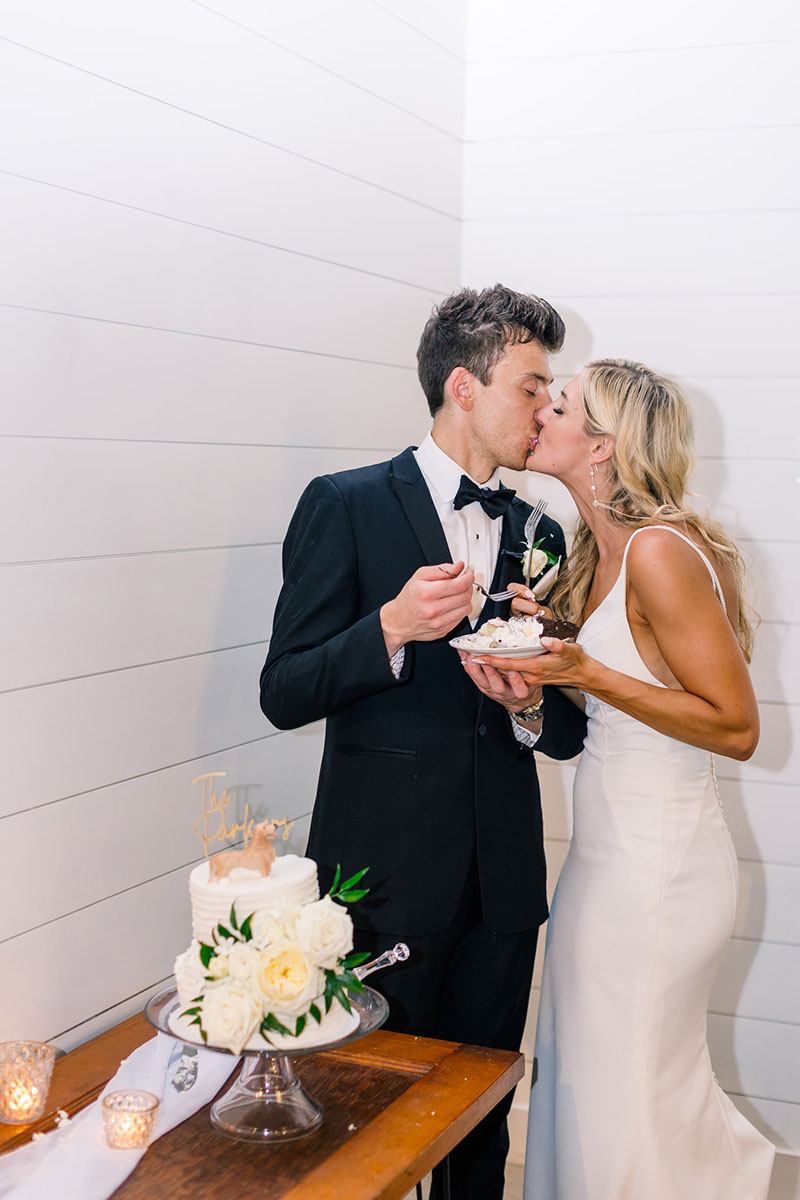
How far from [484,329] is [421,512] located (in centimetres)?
38

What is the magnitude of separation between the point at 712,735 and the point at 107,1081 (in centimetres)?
109

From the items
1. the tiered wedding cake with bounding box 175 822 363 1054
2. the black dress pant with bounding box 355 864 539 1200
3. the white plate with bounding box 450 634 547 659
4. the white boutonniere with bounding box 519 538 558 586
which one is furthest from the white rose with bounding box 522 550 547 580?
the tiered wedding cake with bounding box 175 822 363 1054

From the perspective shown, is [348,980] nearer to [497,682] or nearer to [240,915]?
[240,915]

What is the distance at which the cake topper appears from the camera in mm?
1491

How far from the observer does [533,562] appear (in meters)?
2.07

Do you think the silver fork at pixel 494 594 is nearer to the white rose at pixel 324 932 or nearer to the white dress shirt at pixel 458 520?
the white dress shirt at pixel 458 520

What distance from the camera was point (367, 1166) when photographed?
1440 millimetres

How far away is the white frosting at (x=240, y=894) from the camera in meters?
1.45

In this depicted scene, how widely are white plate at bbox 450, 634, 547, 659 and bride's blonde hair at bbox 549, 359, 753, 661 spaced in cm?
35

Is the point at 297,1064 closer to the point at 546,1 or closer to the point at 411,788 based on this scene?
the point at 411,788

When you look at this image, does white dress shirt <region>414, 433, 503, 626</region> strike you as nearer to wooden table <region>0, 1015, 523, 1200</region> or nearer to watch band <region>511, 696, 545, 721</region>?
watch band <region>511, 696, 545, 721</region>

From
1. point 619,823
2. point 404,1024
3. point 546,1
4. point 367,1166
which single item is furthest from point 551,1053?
point 546,1

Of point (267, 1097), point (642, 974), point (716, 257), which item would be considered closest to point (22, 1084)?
point (267, 1097)

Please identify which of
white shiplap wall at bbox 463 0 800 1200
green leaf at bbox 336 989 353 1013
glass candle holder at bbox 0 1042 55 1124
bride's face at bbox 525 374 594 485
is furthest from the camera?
white shiplap wall at bbox 463 0 800 1200
